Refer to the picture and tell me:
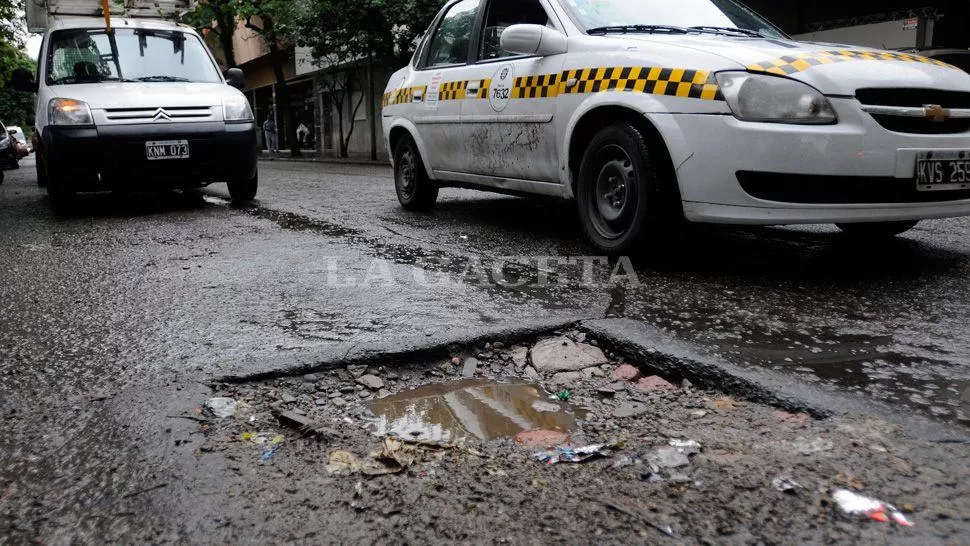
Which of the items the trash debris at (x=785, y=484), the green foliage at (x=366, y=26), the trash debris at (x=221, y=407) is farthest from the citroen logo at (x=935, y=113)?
the green foliage at (x=366, y=26)

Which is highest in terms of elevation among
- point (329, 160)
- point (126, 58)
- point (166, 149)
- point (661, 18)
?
point (126, 58)

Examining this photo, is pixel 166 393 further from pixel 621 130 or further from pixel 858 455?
pixel 621 130

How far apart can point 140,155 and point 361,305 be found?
4051 mm

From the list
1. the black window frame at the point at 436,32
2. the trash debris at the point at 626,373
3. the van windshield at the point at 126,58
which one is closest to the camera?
the trash debris at the point at 626,373

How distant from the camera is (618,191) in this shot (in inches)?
159

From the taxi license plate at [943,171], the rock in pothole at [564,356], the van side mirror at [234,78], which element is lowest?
the rock in pothole at [564,356]

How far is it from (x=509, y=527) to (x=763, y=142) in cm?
242

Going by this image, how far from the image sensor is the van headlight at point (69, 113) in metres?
6.10

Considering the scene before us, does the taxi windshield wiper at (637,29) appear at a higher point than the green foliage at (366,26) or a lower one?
lower

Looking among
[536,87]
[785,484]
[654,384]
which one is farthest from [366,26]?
[785,484]

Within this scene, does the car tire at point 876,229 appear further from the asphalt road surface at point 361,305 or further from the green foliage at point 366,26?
the green foliage at point 366,26

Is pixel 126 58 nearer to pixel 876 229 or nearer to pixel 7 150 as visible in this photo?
pixel 876 229

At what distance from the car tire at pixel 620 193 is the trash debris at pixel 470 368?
157cm

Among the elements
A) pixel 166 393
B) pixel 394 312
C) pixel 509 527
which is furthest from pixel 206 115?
pixel 509 527
